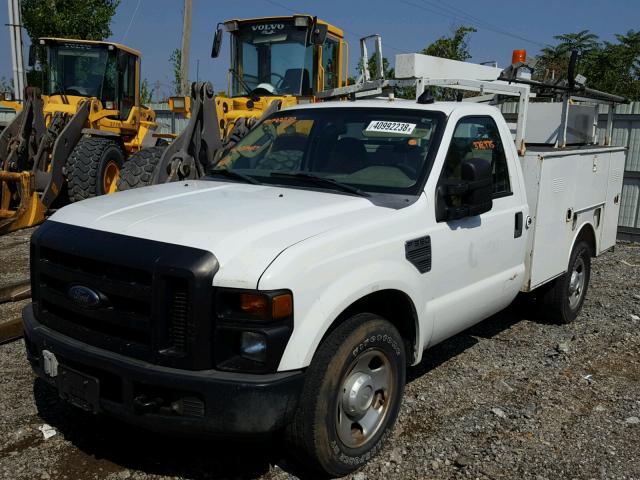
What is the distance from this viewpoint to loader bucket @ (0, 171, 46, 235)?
9211 millimetres

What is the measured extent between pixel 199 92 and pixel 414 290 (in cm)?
586

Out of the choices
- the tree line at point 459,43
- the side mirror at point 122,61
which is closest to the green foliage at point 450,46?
the tree line at point 459,43

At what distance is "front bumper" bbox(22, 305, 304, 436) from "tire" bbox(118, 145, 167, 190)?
5777 millimetres

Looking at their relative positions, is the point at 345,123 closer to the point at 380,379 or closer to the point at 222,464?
the point at 380,379

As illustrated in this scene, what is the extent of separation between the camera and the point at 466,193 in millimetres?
3885

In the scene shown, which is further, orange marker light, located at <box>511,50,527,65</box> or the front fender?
orange marker light, located at <box>511,50,527,65</box>

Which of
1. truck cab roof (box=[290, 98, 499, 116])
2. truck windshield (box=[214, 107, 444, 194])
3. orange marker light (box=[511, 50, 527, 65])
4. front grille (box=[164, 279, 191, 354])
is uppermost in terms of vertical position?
orange marker light (box=[511, 50, 527, 65])

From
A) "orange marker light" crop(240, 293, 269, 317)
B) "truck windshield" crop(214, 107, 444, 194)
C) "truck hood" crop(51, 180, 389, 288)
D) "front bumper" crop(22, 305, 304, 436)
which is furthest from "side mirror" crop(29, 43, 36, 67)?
"orange marker light" crop(240, 293, 269, 317)

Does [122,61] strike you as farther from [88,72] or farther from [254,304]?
[254,304]

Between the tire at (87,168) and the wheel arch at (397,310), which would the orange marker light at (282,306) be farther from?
the tire at (87,168)

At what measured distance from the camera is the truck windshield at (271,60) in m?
9.92

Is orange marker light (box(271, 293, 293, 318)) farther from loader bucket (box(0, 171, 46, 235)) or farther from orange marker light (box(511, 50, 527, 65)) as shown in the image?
loader bucket (box(0, 171, 46, 235))

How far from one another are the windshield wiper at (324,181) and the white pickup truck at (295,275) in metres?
0.02

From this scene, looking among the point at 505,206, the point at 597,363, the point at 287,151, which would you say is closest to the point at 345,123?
the point at 287,151
